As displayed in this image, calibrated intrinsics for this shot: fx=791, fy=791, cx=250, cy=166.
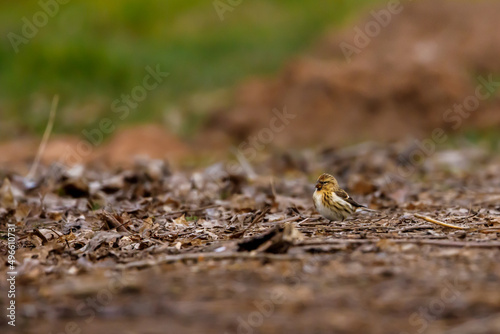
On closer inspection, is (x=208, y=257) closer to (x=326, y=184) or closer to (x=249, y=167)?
(x=326, y=184)

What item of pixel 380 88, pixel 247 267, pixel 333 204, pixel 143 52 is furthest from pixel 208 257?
pixel 143 52

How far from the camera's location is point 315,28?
81.7 feet

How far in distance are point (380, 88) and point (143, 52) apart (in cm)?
701

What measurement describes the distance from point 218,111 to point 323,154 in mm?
7471

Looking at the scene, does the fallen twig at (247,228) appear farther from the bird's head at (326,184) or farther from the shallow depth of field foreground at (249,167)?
the bird's head at (326,184)

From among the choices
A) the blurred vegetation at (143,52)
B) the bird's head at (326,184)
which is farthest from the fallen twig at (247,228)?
the blurred vegetation at (143,52)

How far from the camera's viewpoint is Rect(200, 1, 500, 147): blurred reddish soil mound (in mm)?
20734

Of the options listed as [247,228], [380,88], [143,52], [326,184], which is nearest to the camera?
[247,228]

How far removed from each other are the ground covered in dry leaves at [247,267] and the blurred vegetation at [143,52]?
13727 mm

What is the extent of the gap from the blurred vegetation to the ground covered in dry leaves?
13.7m

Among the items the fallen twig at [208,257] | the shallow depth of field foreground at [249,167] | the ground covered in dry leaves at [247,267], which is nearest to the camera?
the ground covered in dry leaves at [247,267]

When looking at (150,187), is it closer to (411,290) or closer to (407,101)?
(411,290)

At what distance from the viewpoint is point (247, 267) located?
15.2 feet

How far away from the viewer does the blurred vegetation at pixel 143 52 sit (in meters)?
21.9
